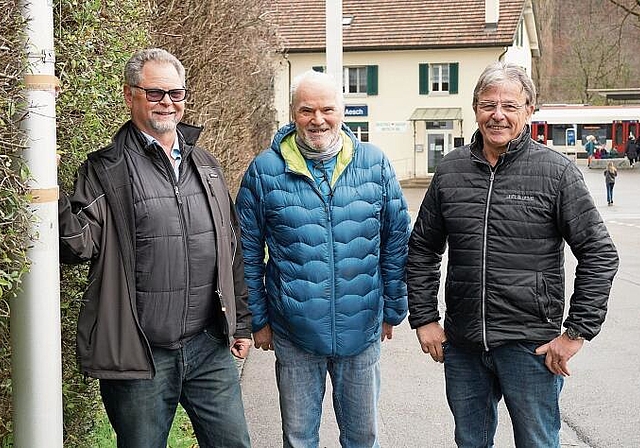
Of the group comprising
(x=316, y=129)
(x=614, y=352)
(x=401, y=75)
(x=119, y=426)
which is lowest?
(x=614, y=352)

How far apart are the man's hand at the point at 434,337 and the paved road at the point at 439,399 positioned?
180 cm

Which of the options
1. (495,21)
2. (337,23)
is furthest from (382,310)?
(495,21)

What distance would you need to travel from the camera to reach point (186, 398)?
374 centimetres

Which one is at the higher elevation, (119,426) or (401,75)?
(401,75)

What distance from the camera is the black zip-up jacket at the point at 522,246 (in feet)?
11.9

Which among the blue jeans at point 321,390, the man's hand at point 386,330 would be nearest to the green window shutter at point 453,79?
the man's hand at point 386,330

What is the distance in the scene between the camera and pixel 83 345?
3355mm

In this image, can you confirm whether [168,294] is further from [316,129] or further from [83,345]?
[316,129]

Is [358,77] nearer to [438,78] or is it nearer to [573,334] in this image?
[438,78]

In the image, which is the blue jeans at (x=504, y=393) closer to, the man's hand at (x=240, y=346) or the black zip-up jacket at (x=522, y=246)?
the black zip-up jacket at (x=522, y=246)

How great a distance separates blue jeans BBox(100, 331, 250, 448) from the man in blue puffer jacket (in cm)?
40

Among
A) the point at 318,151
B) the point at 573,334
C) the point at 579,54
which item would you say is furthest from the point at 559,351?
the point at 579,54

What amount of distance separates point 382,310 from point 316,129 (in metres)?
0.92

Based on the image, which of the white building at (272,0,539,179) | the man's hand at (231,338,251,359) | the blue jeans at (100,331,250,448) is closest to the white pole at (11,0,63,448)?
the blue jeans at (100,331,250,448)
